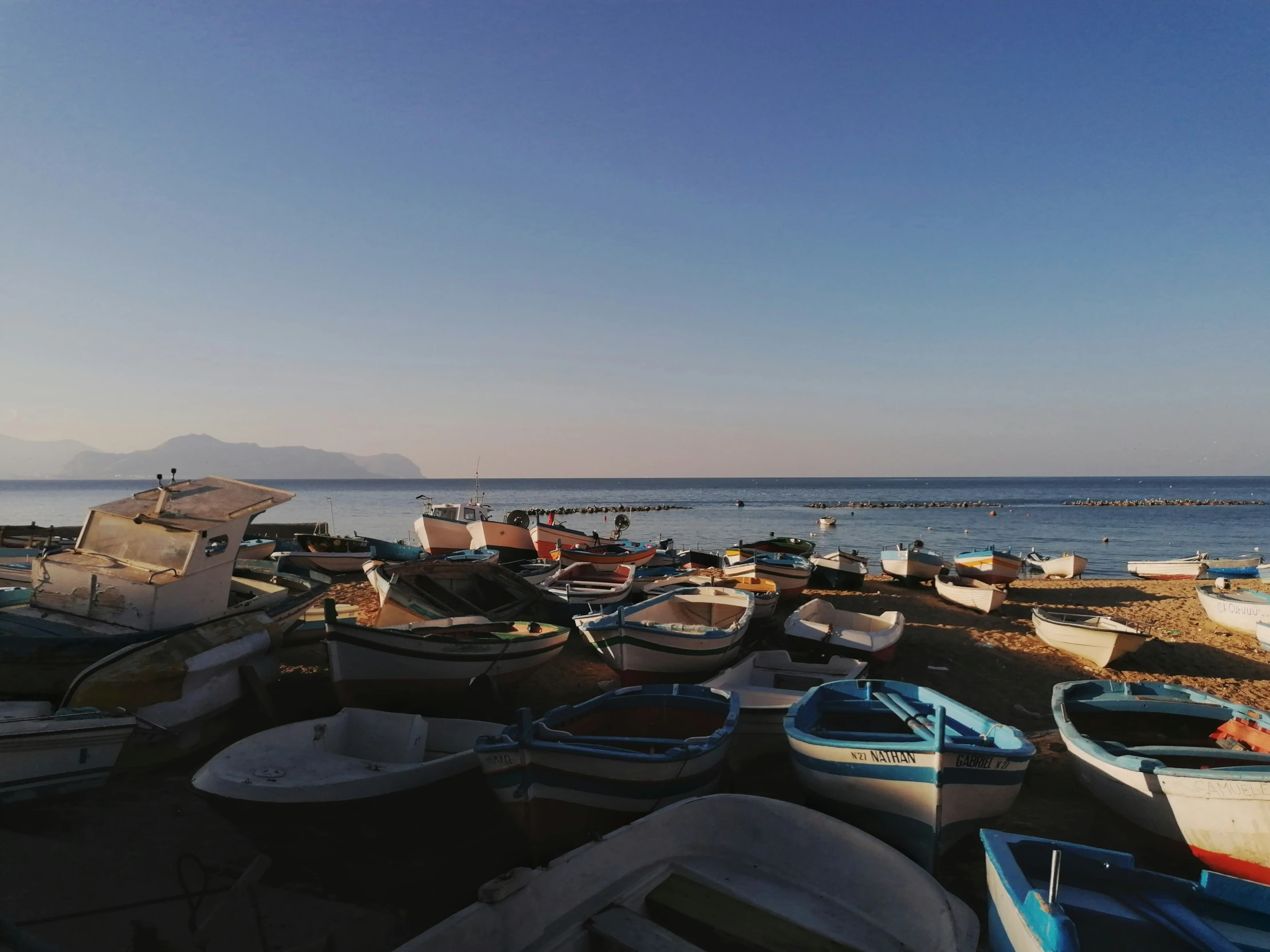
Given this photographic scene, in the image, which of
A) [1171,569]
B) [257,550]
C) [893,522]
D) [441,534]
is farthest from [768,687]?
[893,522]

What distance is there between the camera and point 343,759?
758 cm

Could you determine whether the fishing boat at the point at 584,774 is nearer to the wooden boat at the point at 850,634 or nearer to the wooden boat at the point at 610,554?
the wooden boat at the point at 850,634

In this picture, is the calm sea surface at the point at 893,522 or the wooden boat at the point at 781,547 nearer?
the wooden boat at the point at 781,547

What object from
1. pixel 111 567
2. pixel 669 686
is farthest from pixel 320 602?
pixel 669 686

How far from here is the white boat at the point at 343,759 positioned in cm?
648

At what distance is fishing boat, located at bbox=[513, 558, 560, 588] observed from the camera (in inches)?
755

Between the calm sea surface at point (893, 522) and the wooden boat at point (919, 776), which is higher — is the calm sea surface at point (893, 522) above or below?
below

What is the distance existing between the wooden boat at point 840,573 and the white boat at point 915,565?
5.34 feet

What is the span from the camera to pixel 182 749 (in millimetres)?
8227

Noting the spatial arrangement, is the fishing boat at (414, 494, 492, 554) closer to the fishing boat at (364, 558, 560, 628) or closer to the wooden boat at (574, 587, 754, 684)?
the fishing boat at (364, 558, 560, 628)

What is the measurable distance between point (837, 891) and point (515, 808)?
2.73 meters

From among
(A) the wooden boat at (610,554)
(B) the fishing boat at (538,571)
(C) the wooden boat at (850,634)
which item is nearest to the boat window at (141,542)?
(B) the fishing boat at (538,571)

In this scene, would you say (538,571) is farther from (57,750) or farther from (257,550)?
(57,750)

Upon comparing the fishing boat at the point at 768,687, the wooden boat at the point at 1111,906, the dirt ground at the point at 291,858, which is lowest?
the dirt ground at the point at 291,858
